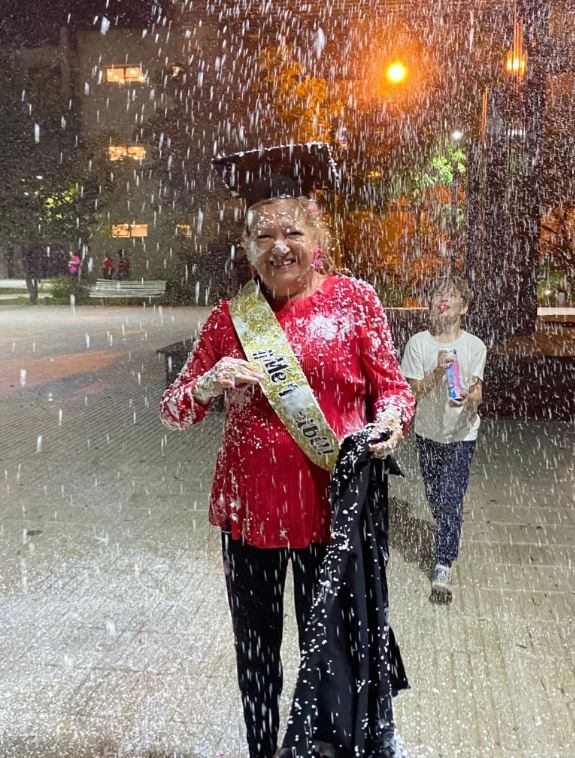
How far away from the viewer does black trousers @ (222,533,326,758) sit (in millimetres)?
2609

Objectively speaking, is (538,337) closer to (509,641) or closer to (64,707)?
(509,641)

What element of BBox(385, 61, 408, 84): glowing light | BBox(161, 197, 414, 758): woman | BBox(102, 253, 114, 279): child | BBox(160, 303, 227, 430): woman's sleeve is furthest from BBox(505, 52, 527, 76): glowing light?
BBox(102, 253, 114, 279): child

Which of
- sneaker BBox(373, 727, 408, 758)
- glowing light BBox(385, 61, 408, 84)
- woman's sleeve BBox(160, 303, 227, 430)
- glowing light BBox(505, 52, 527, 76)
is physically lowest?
sneaker BBox(373, 727, 408, 758)

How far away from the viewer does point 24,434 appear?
8.77 meters

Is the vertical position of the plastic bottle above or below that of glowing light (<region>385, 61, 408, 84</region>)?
below

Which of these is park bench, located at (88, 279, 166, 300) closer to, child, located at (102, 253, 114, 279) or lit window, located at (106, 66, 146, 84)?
child, located at (102, 253, 114, 279)

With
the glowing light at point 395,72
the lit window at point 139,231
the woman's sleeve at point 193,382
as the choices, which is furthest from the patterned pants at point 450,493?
the lit window at point 139,231

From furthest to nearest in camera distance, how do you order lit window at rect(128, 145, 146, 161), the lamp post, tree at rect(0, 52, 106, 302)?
lit window at rect(128, 145, 146, 161), tree at rect(0, 52, 106, 302), the lamp post

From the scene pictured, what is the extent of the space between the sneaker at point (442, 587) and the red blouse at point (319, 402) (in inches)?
82.5

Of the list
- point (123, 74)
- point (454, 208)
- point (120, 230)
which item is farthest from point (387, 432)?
point (123, 74)

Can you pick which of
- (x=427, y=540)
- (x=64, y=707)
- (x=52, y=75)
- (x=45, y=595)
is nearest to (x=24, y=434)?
(x=45, y=595)

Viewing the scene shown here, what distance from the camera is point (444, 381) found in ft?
14.5

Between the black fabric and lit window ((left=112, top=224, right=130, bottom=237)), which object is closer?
the black fabric

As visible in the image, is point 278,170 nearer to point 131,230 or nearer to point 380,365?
point 380,365
